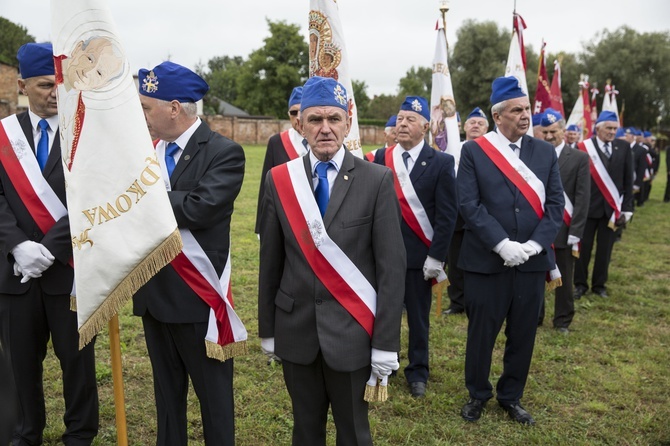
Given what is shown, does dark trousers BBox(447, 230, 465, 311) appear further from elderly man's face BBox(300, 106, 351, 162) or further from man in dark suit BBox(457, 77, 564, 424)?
elderly man's face BBox(300, 106, 351, 162)

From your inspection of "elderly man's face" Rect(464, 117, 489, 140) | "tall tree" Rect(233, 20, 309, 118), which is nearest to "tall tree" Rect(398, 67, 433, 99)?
"tall tree" Rect(233, 20, 309, 118)

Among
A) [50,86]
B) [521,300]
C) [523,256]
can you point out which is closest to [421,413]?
[521,300]

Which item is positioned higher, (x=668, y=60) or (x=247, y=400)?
(x=668, y=60)

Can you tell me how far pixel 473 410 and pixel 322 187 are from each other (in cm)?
236

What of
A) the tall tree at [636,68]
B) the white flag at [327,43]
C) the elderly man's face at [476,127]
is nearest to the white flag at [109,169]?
the white flag at [327,43]

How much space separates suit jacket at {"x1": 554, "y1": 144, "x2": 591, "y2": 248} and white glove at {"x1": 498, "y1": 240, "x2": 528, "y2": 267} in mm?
2501

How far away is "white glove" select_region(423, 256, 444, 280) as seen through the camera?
15.3 ft

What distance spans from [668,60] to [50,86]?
40356mm

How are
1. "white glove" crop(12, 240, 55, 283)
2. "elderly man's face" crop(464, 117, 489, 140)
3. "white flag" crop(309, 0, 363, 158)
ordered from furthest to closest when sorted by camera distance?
"elderly man's face" crop(464, 117, 489, 140)
"white flag" crop(309, 0, 363, 158)
"white glove" crop(12, 240, 55, 283)

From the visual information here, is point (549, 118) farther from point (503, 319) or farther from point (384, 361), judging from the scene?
point (384, 361)

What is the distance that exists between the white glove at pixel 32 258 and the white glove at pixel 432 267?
270 cm

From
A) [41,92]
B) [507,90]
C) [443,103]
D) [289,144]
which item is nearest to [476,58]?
[443,103]

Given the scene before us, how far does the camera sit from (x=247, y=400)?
455 cm

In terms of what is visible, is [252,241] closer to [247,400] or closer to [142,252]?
[247,400]
